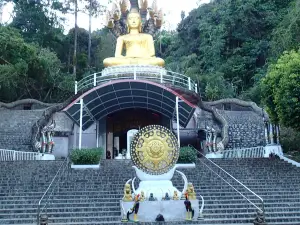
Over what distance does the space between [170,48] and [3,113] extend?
23553mm

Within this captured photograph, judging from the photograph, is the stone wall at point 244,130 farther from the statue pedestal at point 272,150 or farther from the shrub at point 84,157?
the shrub at point 84,157

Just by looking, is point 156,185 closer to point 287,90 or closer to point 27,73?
point 287,90

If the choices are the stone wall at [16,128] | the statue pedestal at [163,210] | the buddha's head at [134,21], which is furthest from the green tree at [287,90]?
the stone wall at [16,128]

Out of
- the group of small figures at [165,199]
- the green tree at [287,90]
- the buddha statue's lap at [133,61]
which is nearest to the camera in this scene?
the group of small figures at [165,199]

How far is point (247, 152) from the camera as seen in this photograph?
1858 cm

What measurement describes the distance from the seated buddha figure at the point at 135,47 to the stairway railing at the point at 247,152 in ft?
19.6

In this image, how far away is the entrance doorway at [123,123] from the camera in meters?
21.9

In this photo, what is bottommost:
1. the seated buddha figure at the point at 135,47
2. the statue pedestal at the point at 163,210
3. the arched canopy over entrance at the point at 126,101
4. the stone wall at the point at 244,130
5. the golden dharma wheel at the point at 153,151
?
the statue pedestal at the point at 163,210

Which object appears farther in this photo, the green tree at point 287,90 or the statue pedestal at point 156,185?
the green tree at point 287,90

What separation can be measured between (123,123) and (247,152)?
676 cm

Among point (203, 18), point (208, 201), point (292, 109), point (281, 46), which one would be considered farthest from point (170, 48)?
point (208, 201)

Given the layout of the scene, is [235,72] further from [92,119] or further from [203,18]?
[92,119]

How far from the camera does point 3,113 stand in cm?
2388

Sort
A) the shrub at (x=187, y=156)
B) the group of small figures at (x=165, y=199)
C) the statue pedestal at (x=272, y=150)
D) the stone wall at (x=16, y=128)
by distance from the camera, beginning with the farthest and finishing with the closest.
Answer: the stone wall at (x=16, y=128) < the statue pedestal at (x=272, y=150) < the shrub at (x=187, y=156) < the group of small figures at (x=165, y=199)
